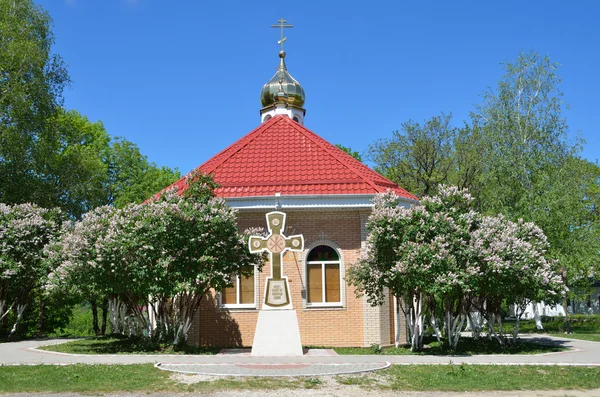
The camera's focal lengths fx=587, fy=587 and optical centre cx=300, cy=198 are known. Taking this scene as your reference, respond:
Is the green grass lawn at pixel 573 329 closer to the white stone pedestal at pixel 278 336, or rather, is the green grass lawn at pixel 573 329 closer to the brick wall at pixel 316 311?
the brick wall at pixel 316 311

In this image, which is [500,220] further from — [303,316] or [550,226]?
[550,226]

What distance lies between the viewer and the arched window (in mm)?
18375

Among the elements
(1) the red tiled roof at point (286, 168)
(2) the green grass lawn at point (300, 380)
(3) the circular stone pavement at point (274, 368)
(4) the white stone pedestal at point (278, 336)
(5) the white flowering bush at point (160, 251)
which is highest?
(1) the red tiled roof at point (286, 168)

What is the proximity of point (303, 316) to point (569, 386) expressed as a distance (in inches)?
358

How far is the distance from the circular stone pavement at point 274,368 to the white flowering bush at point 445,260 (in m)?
2.81

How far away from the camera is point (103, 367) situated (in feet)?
39.7

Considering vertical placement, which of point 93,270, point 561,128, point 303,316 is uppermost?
point 561,128

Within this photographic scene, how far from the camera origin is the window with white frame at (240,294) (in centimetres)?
1852

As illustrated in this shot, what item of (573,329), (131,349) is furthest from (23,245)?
(573,329)

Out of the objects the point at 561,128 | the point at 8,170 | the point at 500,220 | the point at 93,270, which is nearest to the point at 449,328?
the point at 500,220

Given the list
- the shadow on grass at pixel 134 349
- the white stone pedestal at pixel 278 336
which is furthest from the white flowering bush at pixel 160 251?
the white stone pedestal at pixel 278 336

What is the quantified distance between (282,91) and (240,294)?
36.4ft

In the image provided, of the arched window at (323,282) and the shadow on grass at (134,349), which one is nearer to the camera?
the shadow on grass at (134,349)

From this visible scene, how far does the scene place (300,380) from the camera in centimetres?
1066
